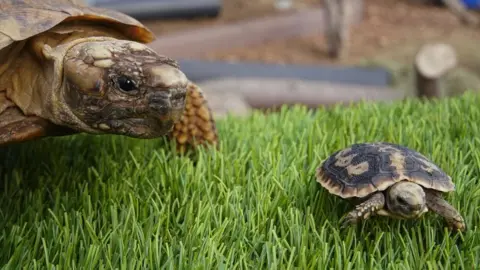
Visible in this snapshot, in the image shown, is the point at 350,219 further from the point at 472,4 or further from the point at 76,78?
the point at 472,4

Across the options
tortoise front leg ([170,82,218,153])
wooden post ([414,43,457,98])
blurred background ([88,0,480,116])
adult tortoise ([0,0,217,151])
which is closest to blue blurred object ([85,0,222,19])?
blurred background ([88,0,480,116])

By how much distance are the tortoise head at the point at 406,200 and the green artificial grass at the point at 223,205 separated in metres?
0.08

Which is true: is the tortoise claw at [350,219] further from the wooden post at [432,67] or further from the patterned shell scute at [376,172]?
the wooden post at [432,67]

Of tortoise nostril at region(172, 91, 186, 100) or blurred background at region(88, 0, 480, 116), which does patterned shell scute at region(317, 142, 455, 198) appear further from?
blurred background at region(88, 0, 480, 116)

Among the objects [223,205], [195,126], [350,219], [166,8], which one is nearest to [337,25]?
[166,8]

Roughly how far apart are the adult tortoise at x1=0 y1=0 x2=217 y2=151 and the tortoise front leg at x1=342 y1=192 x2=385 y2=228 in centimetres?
57

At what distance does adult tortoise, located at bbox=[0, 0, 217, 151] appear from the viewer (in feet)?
6.16

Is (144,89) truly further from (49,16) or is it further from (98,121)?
(49,16)

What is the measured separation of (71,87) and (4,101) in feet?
0.91

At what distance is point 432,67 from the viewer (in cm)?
592

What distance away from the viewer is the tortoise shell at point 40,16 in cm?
197

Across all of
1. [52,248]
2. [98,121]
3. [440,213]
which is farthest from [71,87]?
[440,213]

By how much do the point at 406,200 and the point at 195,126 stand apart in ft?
3.54

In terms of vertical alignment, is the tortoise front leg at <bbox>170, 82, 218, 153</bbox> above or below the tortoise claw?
above
